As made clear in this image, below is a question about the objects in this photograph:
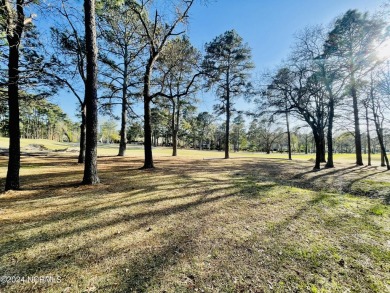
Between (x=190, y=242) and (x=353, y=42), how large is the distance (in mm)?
16362

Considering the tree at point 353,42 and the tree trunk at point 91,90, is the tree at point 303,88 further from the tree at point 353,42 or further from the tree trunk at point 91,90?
the tree trunk at point 91,90

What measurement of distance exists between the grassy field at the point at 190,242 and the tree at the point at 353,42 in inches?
413

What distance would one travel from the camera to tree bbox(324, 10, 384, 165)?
1164 cm

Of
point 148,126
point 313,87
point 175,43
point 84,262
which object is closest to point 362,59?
point 313,87

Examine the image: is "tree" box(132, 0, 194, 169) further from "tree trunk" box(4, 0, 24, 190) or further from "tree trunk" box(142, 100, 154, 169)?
"tree trunk" box(4, 0, 24, 190)

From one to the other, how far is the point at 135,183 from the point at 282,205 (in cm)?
468

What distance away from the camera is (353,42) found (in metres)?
12.4

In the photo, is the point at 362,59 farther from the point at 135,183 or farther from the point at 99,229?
the point at 99,229

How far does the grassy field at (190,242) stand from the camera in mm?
2221

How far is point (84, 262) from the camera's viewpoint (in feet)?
8.19

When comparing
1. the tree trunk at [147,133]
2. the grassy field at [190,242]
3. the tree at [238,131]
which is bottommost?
the grassy field at [190,242]

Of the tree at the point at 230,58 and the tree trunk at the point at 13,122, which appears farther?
the tree at the point at 230,58

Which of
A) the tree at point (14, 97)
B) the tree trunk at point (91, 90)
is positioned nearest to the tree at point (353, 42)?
the tree trunk at point (91, 90)

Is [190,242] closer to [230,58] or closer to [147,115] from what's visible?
[147,115]
